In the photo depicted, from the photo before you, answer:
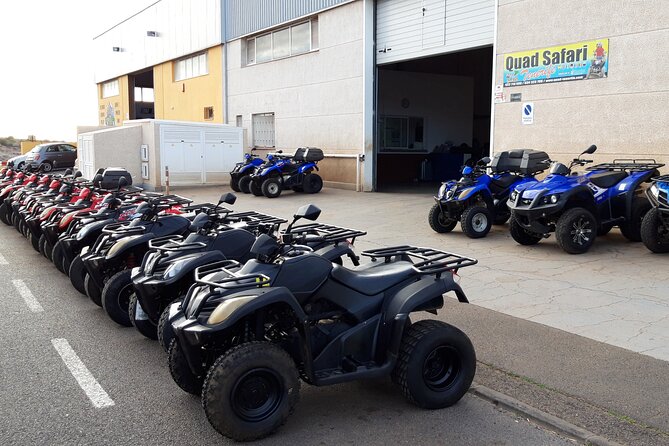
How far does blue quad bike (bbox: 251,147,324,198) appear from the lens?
1831 centimetres

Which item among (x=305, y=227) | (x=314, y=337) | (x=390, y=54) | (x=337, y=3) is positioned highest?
(x=337, y=3)

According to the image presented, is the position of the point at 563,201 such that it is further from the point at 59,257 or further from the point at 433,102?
the point at 433,102

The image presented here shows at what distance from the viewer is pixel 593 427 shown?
3.89 meters

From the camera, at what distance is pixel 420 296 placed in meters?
4.18

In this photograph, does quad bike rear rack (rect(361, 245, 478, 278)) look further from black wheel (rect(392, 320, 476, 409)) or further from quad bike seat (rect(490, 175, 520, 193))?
quad bike seat (rect(490, 175, 520, 193))

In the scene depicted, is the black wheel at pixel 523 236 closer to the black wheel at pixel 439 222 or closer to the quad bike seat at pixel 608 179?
the quad bike seat at pixel 608 179

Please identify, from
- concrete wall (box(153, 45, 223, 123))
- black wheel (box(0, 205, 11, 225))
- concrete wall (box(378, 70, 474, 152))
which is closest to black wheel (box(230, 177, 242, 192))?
concrete wall (box(378, 70, 474, 152))

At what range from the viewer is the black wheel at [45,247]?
9242mm

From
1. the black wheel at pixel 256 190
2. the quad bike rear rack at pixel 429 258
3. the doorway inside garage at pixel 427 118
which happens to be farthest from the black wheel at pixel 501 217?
the doorway inside garage at pixel 427 118

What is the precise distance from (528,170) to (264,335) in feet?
26.3

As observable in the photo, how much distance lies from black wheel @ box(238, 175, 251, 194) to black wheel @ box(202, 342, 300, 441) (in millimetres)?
15886

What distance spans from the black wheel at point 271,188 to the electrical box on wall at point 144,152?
217 inches

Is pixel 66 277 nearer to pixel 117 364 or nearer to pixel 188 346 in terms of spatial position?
pixel 117 364

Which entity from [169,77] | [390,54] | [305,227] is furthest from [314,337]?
[169,77]
